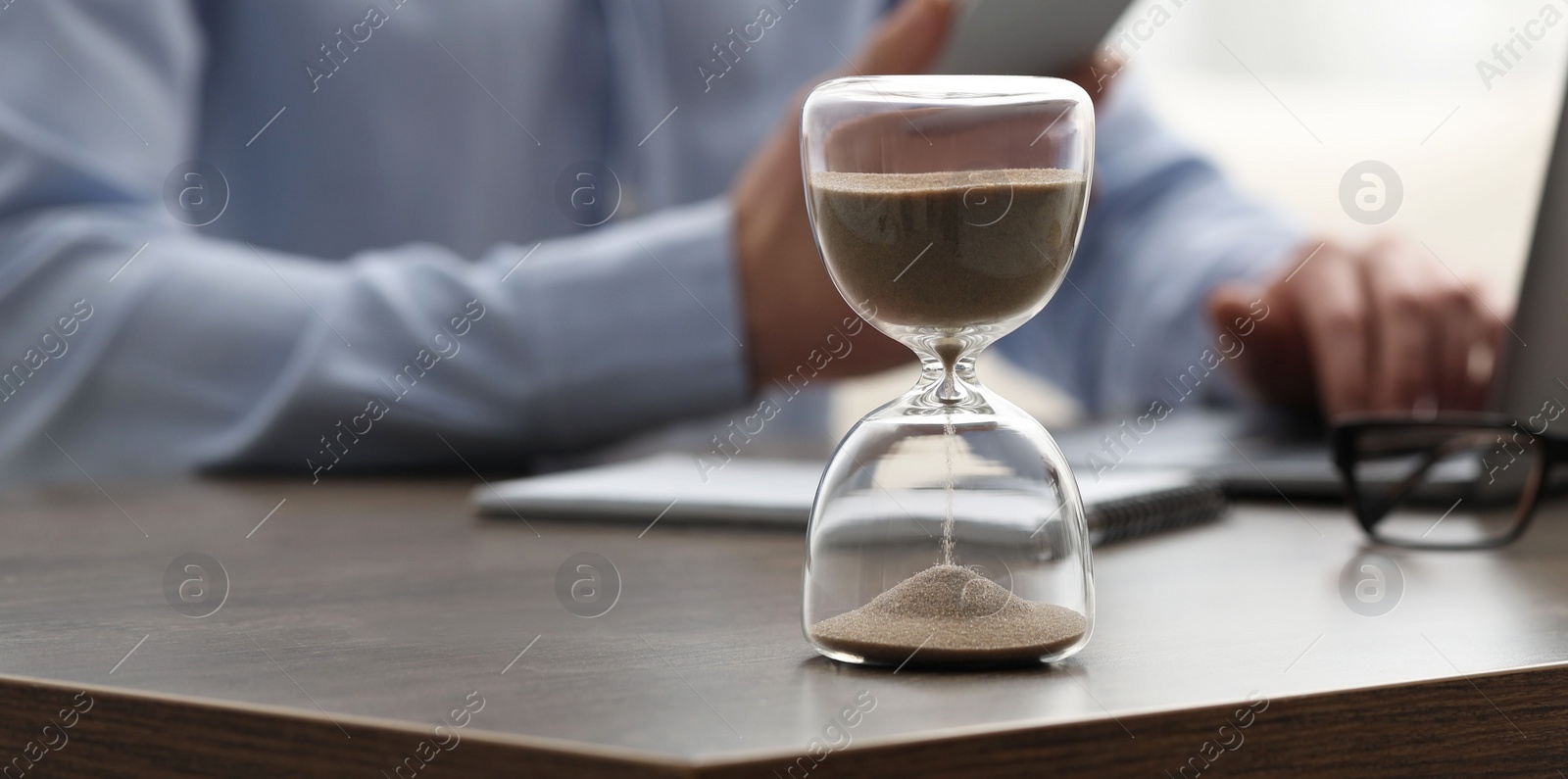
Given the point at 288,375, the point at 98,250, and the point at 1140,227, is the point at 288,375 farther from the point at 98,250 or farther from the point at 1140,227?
the point at 1140,227

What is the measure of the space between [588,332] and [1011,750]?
75cm

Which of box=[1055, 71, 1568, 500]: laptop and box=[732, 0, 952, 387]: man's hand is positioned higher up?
box=[732, 0, 952, 387]: man's hand

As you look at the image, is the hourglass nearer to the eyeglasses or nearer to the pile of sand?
the pile of sand

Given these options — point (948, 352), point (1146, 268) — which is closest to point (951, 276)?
point (948, 352)

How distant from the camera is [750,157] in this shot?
1.45m

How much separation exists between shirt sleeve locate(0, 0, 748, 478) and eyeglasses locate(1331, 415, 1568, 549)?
48cm

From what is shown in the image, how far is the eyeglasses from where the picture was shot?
66 centimetres

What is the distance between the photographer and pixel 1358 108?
8.41ft

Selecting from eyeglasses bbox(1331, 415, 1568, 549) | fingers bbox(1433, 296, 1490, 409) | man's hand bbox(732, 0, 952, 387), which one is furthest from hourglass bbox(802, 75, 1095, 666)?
fingers bbox(1433, 296, 1490, 409)

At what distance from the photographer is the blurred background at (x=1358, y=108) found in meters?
2.41

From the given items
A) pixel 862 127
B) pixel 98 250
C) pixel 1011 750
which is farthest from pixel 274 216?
pixel 1011 750

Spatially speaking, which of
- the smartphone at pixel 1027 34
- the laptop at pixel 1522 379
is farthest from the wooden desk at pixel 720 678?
the smartphone at pixel 1027 34

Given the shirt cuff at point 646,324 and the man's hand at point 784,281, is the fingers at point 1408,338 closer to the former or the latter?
the man's hand at point 784,281

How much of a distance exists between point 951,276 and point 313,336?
71 cm
